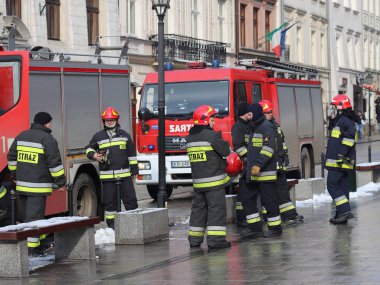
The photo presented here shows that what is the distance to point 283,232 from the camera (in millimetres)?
16078

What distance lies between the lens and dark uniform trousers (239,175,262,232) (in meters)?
15.8

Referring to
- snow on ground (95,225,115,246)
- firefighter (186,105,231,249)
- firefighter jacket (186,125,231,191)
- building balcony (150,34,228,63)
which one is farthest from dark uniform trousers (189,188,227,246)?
building balcony (150,34,228,63)

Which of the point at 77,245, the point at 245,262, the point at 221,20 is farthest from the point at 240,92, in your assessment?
the point at 221,20

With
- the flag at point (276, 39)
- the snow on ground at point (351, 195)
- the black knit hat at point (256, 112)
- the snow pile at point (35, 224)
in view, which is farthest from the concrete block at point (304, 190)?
the flag at point (276, 39)

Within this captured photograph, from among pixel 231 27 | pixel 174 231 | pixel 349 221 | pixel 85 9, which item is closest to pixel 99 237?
pixel 174 231

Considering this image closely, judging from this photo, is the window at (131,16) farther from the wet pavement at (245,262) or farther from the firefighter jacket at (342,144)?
the wet pavement at (245,262)

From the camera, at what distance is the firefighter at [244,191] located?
15.9m

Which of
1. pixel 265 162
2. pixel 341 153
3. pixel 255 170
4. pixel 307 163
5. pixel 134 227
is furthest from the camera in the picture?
pixel 307 163

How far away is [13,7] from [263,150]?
56.9ft

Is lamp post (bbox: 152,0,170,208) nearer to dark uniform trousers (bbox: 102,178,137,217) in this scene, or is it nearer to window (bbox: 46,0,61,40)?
dark uniform trousers (bbox: 102,178,137,217)

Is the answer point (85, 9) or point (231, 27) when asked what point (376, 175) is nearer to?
point (85, 9)

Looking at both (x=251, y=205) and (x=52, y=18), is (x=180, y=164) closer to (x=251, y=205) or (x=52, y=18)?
(x=251, y=205)

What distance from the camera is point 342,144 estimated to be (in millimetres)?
17031

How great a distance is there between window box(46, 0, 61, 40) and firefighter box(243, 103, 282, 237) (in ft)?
61.1
